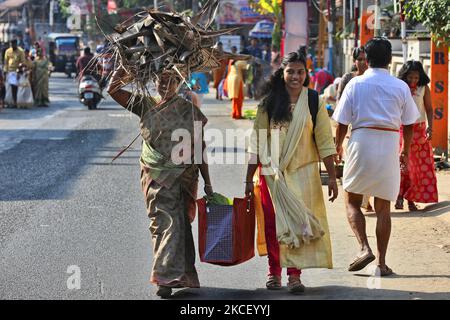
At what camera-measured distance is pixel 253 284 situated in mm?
7664

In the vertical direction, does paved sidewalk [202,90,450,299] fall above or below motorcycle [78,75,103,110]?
below

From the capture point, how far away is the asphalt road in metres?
7.39

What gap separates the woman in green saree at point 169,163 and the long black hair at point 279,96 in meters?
0.50

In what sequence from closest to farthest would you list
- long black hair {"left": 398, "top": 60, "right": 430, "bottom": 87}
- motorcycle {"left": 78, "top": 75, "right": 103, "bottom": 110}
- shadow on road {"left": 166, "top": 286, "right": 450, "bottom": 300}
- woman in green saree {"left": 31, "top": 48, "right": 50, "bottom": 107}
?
shadow on road {"left": 166, "top": 286, "right": 450, "bottom": 300}
long black hair {"left": 398, "top": 60, "right": 430, "bottom": 87}
motorcycle {"left": 78, "top": 75, "right": 103, "bottom": 110}
woman in green saree {"left": 31, "top": 48, "right": 50, "bottom": 107}

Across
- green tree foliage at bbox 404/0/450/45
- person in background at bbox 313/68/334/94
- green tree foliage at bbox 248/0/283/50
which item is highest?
green tree foliage at bbox 248/0/283/50

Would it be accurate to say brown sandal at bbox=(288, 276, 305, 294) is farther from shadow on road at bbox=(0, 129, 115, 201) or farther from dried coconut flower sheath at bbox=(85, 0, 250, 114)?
shadow on road at bbox=(0, 129, 115, 201)

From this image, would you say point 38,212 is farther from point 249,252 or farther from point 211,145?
point 211,145

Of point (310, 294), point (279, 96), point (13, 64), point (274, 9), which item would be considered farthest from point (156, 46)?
point (274, 9)

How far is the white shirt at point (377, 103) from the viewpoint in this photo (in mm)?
7645

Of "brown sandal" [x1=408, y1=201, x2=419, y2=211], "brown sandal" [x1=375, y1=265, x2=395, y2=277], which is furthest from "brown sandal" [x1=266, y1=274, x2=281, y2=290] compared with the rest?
"brown sandal" [x1=408, y1=201, x2=419, y2=211]

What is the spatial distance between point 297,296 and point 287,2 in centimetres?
1692

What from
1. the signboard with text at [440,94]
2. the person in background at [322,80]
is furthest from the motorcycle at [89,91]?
the signboard with text at [440,94]

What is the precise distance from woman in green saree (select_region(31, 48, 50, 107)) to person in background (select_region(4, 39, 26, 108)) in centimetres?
85
